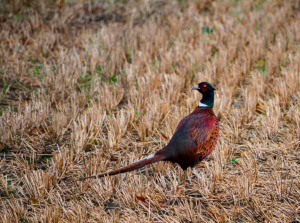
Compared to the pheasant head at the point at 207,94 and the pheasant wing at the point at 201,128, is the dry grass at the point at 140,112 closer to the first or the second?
the pheasant wing at the point at 201,128

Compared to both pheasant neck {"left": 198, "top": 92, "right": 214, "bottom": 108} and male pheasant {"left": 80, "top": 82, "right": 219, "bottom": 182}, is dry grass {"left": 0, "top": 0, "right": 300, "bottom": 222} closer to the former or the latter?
male pheasant {"left": 80, "top": 82, "right": 219, "bottom": 182}

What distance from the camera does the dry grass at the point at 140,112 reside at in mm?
2654

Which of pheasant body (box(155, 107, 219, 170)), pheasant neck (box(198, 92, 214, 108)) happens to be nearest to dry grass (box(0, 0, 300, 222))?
pheasant body (box(155, 107, 219, 170))

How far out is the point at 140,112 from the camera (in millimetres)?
4098

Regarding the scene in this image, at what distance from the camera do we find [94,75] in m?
5.29

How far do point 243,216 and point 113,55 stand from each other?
381cm

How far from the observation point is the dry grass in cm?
265

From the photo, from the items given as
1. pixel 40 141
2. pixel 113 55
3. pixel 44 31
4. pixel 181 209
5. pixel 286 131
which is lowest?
pixel 181 209

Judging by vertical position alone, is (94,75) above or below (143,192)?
above

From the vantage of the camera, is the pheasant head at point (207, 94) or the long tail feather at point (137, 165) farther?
the pheasant head at point (207, 94)

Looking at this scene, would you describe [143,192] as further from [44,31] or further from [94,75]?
[44,31]

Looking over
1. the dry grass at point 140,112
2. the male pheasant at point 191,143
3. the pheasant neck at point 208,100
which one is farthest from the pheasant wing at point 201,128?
the dry grass at point 140,112

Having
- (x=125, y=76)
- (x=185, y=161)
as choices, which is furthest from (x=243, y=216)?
(x=125, y=76)

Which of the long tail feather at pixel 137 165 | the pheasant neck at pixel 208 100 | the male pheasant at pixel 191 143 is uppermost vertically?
the pheasant neck at pixel 208 100
